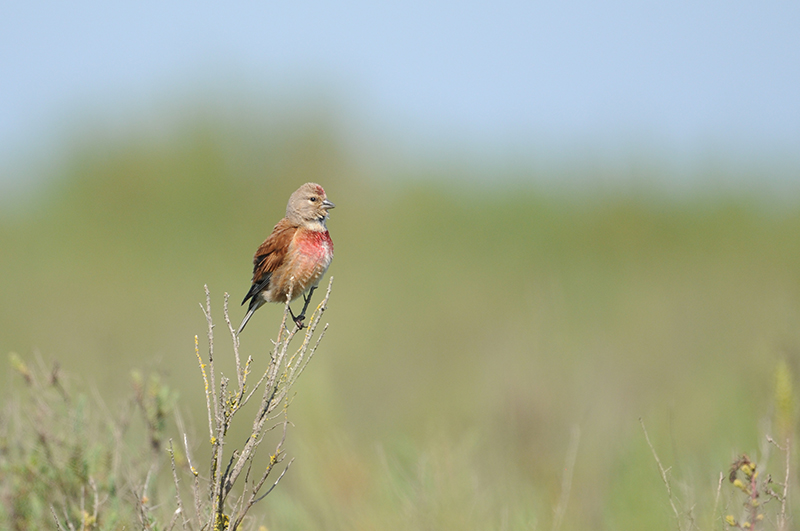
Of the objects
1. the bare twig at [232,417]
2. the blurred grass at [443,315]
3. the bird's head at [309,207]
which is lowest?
the blurred grass at [443,315]

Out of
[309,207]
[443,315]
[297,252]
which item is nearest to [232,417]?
[297,252]

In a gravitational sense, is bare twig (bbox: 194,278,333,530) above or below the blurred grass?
above

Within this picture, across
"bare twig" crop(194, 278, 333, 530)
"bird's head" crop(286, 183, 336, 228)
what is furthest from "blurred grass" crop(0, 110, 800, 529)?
"bird's head" crop(286, 183, 336, 228)

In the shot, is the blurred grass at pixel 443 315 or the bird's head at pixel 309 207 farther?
the blurred grass at pixel 443 315

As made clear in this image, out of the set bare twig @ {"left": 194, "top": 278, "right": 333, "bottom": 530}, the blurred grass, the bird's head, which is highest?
the bird's head

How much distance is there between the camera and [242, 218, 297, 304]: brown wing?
5.25m

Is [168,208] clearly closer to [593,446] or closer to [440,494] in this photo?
[593,446]

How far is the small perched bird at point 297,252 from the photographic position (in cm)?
518

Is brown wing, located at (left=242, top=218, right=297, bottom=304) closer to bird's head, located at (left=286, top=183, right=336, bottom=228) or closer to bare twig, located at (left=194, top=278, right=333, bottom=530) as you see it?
bird's head, located at (left=286, top=183, right=336, bottom=228)

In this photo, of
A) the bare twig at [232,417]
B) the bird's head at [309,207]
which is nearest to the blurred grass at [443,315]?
the bare twig at [232,417]

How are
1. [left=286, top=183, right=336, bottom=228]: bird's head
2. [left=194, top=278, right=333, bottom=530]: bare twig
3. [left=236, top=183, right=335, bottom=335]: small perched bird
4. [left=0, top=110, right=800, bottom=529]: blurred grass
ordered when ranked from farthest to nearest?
[left=0, top=110, right=800, bottom=529]: blurred grass → [left=286, top=183, right=336, bottom=228]: bird's head → [left=236, top=183, right=335, bottom=335]: small perched bird → [left=194, top=278, right=333, bottom=530]: bare twig

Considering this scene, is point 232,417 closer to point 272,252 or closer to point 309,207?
point 272,252

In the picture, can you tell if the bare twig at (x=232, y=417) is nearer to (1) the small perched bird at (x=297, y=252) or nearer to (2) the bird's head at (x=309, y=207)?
(1) the small perched bird at (x=297, y=252)

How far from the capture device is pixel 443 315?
16531 mm
